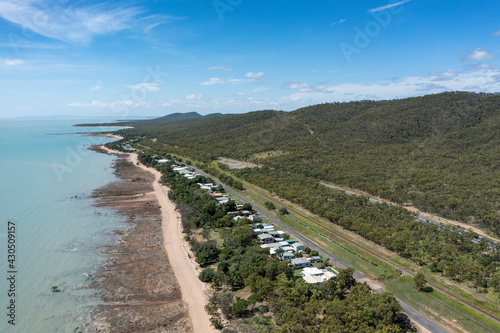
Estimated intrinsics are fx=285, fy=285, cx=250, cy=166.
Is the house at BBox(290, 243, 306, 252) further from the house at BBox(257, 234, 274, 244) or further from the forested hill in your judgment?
the forested hill

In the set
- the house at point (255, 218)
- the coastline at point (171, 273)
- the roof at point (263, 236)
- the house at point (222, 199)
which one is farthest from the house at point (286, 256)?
the house at point (222, 199)

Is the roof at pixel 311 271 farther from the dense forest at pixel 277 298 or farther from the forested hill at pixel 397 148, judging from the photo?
the forested hill at pixel 397 148

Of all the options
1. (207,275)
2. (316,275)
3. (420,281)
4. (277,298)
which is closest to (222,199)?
(207,275)

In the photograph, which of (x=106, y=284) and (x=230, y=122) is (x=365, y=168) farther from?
(x=230, y=122)

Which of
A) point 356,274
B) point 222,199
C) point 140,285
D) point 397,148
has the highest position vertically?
point 397,148

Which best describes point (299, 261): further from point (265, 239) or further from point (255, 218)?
point (255, 218)

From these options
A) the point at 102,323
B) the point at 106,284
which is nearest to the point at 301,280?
the point at 102,323
